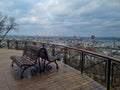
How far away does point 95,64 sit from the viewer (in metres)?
4.54

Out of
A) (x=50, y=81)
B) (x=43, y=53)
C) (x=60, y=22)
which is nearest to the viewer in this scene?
(x=50, y=81)

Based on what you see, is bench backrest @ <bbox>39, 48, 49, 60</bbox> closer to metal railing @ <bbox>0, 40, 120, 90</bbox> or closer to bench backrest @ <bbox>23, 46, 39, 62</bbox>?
bench backrest @ <bbox>23, 46, 39, 62</bbox>

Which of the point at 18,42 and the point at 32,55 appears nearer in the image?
the point at 32,55

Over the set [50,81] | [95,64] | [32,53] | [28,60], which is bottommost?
[50,81]

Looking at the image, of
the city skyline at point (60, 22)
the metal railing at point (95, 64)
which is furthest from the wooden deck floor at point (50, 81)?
the city skyline at point (60, 22)

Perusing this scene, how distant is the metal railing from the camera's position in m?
3.53

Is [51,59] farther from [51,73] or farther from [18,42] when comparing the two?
[18,42]

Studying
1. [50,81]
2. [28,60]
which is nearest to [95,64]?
[50,81]

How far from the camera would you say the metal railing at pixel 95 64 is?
3525 millimetres

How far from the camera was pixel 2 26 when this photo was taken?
19.8 meters

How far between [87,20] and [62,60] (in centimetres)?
1747

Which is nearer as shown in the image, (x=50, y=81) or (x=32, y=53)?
(x=50, y=81)

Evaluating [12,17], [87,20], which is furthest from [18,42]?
[87,20]

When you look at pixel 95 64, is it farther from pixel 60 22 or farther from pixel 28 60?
pixel 60 22
